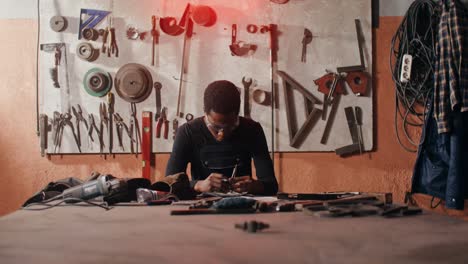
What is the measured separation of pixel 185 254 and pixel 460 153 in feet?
9.26

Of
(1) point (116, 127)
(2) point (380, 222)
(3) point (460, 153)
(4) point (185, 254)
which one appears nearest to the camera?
(4) point (185, 254)

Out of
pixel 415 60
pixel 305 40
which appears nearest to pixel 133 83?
pixel 305 40

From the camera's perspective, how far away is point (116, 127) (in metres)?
3.82

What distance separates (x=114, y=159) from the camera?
12.6 feet


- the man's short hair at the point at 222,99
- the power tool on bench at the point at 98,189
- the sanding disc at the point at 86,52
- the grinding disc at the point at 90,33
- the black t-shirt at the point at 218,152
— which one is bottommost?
the power tool on bench at the point at 98,189

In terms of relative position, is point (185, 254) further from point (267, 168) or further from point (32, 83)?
point (32, 83)

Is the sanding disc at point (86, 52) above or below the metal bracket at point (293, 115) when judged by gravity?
above

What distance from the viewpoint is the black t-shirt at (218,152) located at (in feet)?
9.51

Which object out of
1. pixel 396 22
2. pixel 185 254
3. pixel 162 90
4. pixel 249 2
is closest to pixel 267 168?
pixel 162 90

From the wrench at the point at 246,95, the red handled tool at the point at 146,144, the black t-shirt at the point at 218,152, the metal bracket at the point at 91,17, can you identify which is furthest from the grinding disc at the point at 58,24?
the black t-shirt at the point at 218,152

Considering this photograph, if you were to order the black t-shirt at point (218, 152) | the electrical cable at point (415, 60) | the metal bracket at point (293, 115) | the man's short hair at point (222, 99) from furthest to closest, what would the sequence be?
1. the metal bracket at point (293, 115)
2. the electrical cable at point (415, 60)
3. the black t-shirt at point (218, 152)
4. the man's short hair at point (222, 99)

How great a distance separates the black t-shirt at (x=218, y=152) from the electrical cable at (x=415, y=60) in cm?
138

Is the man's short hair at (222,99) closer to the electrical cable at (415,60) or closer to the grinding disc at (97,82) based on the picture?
the grinding disc at (97,82)

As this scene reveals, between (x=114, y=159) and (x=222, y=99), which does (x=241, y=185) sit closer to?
(x=222, y=99)
